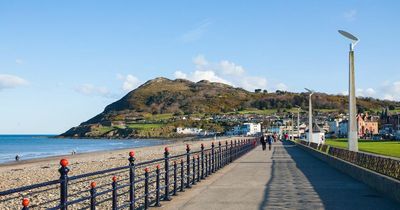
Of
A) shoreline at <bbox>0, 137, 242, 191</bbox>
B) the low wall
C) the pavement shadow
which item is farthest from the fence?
shoreline at <bbox>0, 137, 242, 191</bbox>

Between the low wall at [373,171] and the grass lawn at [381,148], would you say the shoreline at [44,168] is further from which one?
the grass lawn at [381,148]

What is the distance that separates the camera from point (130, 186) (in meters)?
11.1

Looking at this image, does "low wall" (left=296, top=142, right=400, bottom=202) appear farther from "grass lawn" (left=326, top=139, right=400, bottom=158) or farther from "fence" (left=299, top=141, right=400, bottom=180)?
"grass lawn" (left=326, top=139, right=400, bottom=158)

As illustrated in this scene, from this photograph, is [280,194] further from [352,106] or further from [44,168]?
[44,168]

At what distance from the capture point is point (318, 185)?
17.8 meters

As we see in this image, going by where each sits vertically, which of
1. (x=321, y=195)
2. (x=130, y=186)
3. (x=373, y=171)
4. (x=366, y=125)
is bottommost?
(x=321, y=195)

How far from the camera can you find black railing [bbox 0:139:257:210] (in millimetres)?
8344

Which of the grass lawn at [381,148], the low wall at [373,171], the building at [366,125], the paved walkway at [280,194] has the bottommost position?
the grass lawn at [381,148]

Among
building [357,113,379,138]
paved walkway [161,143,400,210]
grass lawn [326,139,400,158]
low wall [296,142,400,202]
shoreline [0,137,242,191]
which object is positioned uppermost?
building [357,113,379,138]

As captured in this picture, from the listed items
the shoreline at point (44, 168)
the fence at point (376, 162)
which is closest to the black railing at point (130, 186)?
the fence at point (376, 162)

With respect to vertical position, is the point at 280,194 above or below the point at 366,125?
below

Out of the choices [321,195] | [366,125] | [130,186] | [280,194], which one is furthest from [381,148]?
[366,125]

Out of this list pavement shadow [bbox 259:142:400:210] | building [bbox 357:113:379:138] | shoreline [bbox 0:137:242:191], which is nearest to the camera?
pavement shadow [bbox 259:142:400:210]

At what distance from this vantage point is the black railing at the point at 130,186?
834 centimetres
